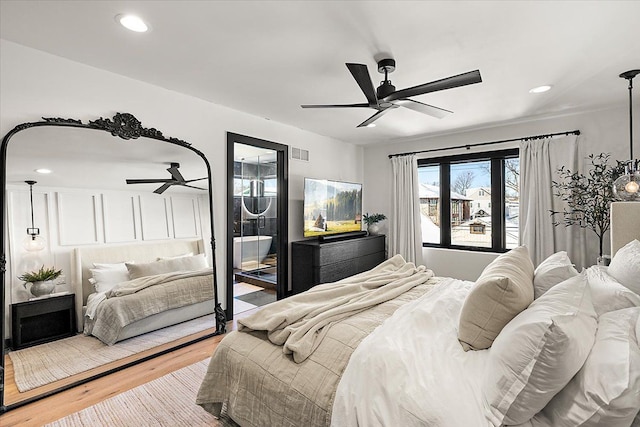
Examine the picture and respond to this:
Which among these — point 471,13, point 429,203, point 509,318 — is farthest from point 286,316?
point 429,203

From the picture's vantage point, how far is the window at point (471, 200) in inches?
182

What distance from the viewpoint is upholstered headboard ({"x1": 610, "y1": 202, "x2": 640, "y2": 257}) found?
2.66m

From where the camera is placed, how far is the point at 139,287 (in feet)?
9.59

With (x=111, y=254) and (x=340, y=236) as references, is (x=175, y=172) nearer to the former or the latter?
(x=111, y=254)

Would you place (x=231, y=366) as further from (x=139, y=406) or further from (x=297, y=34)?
(x=297, y=34)

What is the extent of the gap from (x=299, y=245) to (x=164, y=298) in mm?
1810

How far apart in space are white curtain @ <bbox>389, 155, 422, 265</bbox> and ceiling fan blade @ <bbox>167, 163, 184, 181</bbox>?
3.41 metres

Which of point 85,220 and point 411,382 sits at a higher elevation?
point 85,220

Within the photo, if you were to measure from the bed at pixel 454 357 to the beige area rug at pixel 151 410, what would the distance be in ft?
0.65

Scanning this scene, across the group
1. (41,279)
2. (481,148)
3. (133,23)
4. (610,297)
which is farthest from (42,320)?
(481,148)

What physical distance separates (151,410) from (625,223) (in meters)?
3.85

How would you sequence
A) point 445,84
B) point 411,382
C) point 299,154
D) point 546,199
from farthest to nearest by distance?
point 299,154 < point 546,199 < point 445,84 < point 411,382

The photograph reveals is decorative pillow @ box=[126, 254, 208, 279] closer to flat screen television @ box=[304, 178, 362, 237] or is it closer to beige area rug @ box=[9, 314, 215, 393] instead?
beige area rug @ box=[9, 314, 215, 393]

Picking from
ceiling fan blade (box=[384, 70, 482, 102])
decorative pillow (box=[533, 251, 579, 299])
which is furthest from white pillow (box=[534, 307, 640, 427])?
ceiling fan blade (box=[384, 70, 482, 102])
